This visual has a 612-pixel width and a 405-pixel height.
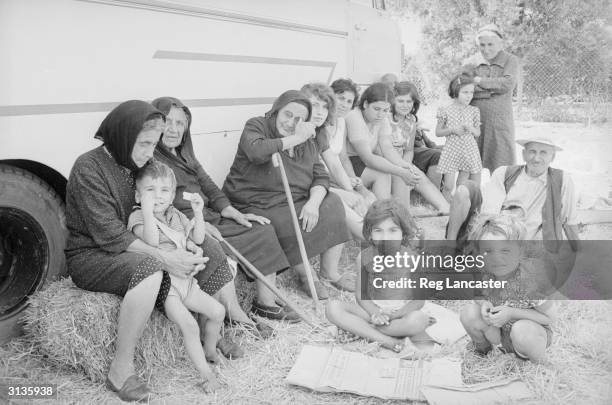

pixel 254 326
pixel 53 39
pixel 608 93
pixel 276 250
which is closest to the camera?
pixel 53 39

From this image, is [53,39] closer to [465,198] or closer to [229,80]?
[229,80]

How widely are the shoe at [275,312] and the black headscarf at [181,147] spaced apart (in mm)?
789

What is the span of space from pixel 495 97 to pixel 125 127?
3616mm

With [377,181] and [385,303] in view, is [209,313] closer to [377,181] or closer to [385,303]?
[385,303]

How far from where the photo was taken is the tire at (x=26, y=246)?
2713 mm

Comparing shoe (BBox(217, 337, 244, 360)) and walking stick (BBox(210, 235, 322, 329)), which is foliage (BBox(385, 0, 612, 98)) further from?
shoe (BBox(217, 337, 244, 360))

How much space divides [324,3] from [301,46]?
466mm

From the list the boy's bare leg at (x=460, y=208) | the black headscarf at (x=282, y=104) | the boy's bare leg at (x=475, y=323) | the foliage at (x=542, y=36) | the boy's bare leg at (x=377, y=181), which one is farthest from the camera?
the foliage at (x=542, y=36)

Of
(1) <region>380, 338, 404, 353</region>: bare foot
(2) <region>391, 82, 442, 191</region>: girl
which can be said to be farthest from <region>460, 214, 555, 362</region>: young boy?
(2) <region>391, 82, 442, 191</region>: girl

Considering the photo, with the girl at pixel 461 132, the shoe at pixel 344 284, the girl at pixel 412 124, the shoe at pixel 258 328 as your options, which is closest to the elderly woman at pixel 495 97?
the girl at pixel 461 132

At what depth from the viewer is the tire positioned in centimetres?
271

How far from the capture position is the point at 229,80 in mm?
3727

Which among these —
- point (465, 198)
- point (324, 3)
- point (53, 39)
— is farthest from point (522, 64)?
point (53, 39)

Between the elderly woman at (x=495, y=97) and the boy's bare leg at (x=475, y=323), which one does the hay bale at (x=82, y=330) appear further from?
the elderly woman at (x=495, y=97)
